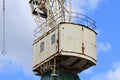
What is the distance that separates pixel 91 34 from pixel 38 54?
17.5 ft

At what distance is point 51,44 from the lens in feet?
163

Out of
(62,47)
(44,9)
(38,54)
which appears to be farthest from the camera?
(44,9)

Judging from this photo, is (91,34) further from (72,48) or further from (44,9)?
(44,9)

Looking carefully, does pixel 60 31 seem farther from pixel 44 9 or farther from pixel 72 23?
pixel 44 9

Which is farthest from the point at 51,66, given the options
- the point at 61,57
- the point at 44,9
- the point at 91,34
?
the point at 44,9

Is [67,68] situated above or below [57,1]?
below

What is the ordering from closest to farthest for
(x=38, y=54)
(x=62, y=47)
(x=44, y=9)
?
(x=62, y=47) < (x=38, y=54) < (x=44, y=9)

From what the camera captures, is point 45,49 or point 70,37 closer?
point 70,37

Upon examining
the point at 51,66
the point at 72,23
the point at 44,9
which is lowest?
the point at 51,66

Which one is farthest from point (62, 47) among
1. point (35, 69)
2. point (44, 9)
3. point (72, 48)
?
point (44, 9)

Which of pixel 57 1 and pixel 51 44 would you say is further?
pixel 57 1

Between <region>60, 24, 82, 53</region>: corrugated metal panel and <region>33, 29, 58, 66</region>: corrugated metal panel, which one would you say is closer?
<region>60, 24, 82, 53</region>: corrugated metal panel

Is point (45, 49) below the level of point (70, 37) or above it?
below

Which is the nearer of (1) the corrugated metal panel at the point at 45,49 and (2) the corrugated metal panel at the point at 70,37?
(2) the corrugated metal panel at the point at 70,37
